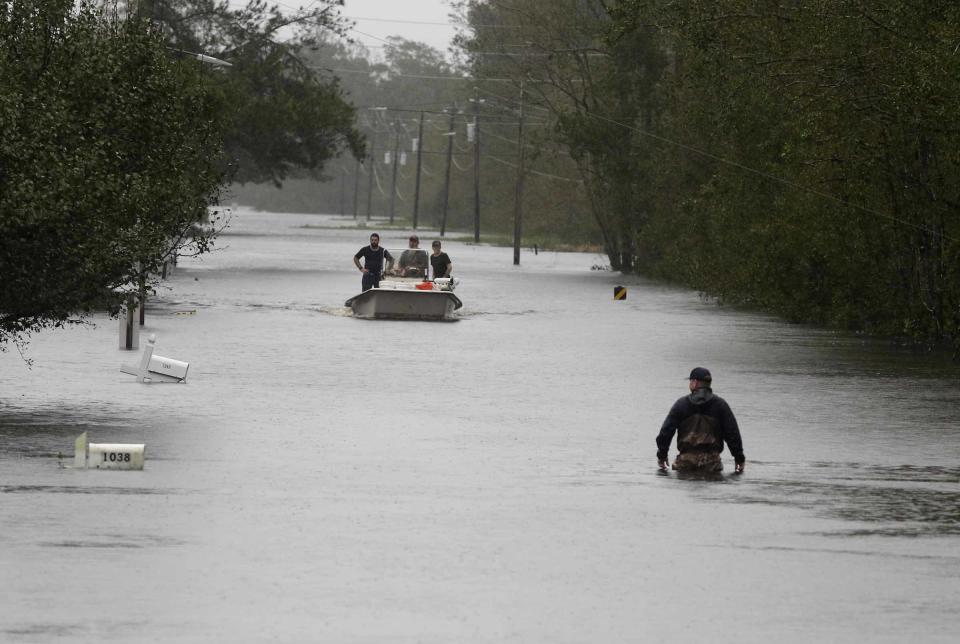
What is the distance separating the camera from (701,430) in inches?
626

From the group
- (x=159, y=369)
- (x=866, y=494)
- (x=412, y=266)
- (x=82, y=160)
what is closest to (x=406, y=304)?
(x=412, y=266)

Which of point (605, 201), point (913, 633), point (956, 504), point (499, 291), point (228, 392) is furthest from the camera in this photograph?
point (605, 201)

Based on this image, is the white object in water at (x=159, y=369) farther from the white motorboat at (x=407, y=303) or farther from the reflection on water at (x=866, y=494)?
the white motorboat at (x=407, y=303)

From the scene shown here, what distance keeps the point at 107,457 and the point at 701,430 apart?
4966 millimetres

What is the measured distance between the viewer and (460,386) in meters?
24.1

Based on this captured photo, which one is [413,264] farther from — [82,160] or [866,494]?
[866,494]

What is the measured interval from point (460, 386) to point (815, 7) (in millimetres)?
11525

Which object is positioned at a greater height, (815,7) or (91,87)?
(815,7)

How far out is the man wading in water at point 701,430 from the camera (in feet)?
51.9

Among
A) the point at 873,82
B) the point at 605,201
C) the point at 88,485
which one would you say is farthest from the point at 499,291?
the point at 88,485

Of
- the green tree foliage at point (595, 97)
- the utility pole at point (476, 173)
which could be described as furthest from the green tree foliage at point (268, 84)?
the utility pole at point (476, 173)

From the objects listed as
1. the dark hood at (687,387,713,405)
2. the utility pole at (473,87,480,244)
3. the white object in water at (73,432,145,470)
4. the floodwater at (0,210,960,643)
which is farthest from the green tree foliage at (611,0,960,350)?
the utility pole at (473,87,480,244)

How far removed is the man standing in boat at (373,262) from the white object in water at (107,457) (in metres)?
23.9

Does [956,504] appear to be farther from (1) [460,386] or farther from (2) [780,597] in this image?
(1) [460,386]
